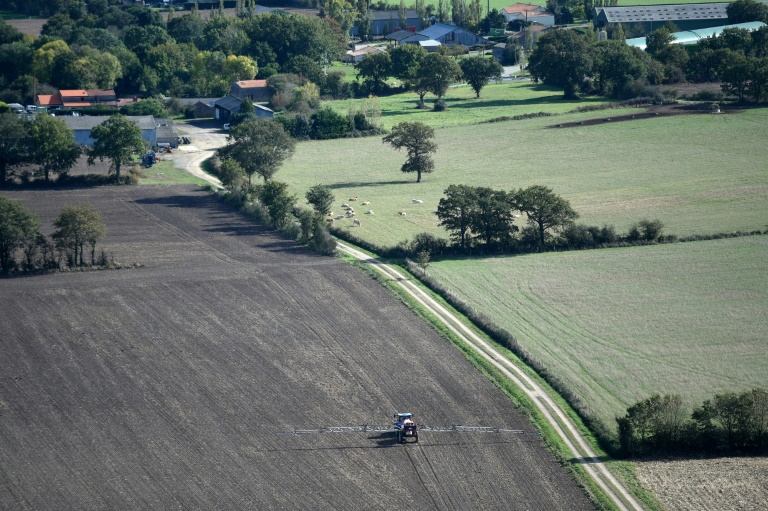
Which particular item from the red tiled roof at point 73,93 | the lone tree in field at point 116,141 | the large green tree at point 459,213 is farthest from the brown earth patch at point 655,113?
the red tiled roof at point 73,93

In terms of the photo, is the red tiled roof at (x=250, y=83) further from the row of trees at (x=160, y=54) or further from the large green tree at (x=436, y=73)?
the large green tree at (x=436, y=73)

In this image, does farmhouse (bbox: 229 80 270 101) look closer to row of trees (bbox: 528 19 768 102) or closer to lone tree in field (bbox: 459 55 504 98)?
lone tree in field (bbox: 459 55 504 98)

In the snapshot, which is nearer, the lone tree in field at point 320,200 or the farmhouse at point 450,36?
the lone tree in field at point 320,200

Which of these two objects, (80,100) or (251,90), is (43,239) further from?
(251,90)

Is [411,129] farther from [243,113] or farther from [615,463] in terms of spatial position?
[615,463]

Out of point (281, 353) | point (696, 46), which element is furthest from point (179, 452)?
point (696, 46)

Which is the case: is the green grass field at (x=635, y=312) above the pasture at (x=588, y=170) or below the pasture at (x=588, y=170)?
below
